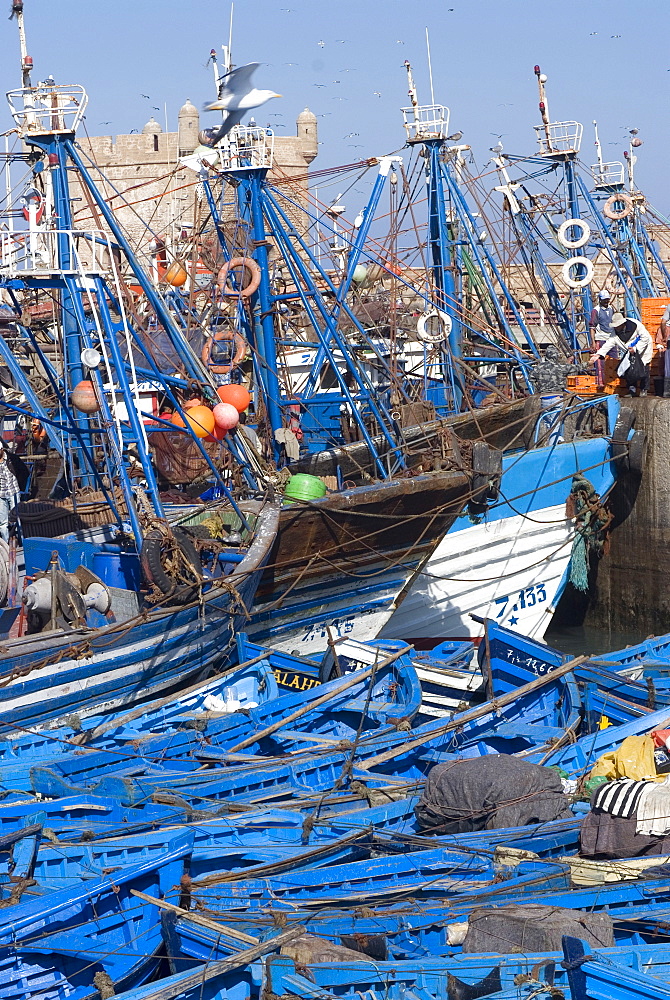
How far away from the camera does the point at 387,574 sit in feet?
54.1

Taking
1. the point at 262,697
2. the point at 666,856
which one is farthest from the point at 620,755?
the point at 262,697

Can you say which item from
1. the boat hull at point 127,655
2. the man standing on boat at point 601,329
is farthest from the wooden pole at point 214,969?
the man standing on boat at point 601,329

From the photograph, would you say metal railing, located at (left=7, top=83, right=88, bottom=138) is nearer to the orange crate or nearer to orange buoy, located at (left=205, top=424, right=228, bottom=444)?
orange buoy, located at (left=205, top=424, right=228, bottom=444)

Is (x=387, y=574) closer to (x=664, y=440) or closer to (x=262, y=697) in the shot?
(x=262, y=697)

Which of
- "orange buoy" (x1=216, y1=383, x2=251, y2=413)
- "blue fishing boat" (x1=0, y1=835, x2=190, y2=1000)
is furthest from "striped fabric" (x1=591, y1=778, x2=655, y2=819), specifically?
"orange buoy" (x1=216, y1=383, x2=251, y2=413)

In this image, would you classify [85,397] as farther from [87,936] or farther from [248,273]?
[87,936]

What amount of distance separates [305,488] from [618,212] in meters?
17.6

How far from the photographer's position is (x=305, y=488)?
15.2m

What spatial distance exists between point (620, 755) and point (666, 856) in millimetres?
1323

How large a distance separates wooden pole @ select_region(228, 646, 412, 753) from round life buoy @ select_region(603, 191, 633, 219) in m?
18.5

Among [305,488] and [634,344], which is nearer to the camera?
[305,488]

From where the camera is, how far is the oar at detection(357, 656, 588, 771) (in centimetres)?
1117

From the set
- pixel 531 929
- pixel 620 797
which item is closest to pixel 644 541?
pixel 620 797

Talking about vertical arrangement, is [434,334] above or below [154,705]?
above
